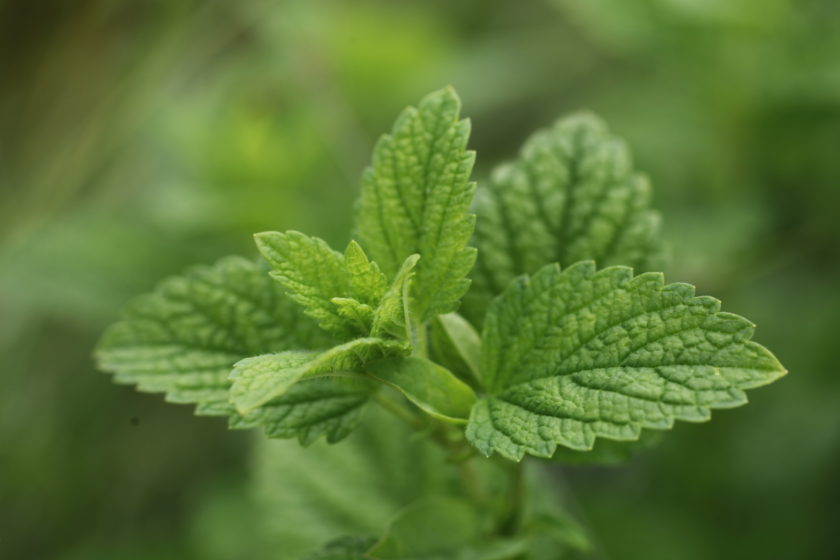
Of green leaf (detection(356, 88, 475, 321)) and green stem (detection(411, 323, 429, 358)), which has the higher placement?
A: green leaf (detection(356, 88, 475, 321))

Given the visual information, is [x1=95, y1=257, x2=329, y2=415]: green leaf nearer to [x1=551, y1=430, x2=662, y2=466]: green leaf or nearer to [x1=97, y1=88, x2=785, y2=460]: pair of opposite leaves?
[x1=97, y1=88, x2=785, y2=460]: pair of opposite leaves

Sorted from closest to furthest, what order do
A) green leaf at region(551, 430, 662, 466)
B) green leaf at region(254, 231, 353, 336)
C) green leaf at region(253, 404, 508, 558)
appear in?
green leaf at region(254, 231, 353, 336) → green leaf at region(551, 430, 662, 466) → green leaf at region(253, 404, 508, 558)

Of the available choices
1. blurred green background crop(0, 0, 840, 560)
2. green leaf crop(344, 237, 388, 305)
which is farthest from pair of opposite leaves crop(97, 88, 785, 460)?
blurred green background crop(0, 0, 840, 560)

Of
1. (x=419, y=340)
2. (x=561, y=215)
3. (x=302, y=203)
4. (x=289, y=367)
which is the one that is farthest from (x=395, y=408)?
(x=302, y=203)

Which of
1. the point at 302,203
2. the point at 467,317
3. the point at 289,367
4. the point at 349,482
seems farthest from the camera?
the point at 302,203

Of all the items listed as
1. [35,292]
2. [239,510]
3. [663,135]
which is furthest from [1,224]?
[663,135]

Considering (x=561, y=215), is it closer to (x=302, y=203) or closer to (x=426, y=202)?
(x=426, y=202)
